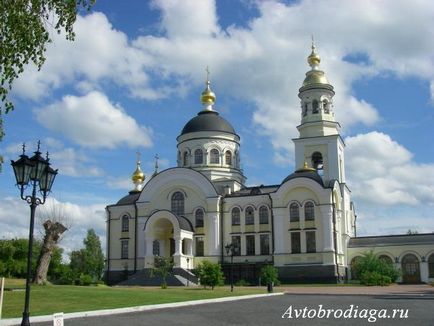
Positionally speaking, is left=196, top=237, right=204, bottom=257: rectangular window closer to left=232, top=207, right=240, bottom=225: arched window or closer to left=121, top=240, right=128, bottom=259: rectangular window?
left=232, top=207, right=240, bottom=225: arched window

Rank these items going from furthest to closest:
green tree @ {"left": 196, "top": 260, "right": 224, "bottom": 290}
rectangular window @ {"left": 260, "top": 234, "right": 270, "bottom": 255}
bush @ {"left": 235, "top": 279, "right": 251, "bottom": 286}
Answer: rectangular window @ {"left": 260, "top": 234, "right": 270, "bottom": 255}, bush @ {"left": 235, "top": 279, "right": 251, "bottom": 286}, green tree @ {"left": 196, "top": 260, "right": 224, "bottom": 290}

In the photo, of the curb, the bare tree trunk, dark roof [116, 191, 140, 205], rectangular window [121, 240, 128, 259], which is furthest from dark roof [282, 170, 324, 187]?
the curb

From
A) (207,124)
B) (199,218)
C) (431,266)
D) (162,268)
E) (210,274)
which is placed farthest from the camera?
(207,124)

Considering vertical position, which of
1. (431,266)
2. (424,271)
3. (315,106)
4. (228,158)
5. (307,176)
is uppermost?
(315,106)

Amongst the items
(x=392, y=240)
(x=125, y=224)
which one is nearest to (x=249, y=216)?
(x=392, y=240)

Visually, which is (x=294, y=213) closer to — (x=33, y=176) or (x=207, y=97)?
(x=207, y=97)

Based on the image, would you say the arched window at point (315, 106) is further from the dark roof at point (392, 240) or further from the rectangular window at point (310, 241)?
the dark roof at point (392, 240)

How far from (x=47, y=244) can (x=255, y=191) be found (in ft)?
64.9

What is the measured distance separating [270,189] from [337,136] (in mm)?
7734

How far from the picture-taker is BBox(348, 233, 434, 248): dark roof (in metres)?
43.7

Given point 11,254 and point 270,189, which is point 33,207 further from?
point 11,254

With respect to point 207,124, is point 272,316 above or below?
below

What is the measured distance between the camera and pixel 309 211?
144 ft

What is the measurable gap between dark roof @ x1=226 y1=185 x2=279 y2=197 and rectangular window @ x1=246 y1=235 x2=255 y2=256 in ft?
12.4
